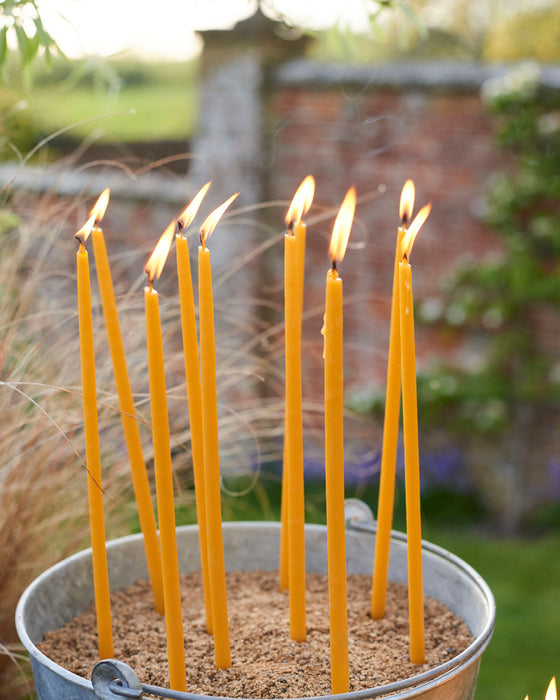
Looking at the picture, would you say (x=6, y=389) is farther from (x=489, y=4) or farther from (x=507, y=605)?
(x=489, y=4)

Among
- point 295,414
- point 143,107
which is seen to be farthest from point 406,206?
point 143,107

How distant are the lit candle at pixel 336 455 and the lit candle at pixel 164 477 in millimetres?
142

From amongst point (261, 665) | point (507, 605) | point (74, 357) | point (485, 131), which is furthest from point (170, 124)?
point (261, 665)

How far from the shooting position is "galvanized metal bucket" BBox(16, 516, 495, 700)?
614 millimetres

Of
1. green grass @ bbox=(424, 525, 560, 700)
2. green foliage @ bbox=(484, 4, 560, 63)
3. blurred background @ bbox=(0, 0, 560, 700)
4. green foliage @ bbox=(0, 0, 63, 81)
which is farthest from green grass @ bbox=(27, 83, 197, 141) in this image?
green foliage @ bbox=(0, 0, 63, 81)

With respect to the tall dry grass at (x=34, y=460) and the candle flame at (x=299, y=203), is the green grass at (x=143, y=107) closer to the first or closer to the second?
the tall dry grass at (x=34, y=460)

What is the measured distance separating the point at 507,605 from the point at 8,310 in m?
2.03

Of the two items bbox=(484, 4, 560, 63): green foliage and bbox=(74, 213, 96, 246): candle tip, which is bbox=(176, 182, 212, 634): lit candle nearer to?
bbox=(74, 213, 96, 246): candle tip

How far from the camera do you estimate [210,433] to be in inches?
27.7

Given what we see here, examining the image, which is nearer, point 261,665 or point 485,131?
point 261,665

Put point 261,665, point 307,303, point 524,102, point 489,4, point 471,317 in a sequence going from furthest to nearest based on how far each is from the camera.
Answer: point 489,4
point 307,303
point 471,317
point 524,102
point 261,665

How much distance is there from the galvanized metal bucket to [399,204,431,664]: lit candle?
0.07 meters

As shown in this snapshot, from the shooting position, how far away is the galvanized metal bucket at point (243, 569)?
0.61m

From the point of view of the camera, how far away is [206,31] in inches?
133
